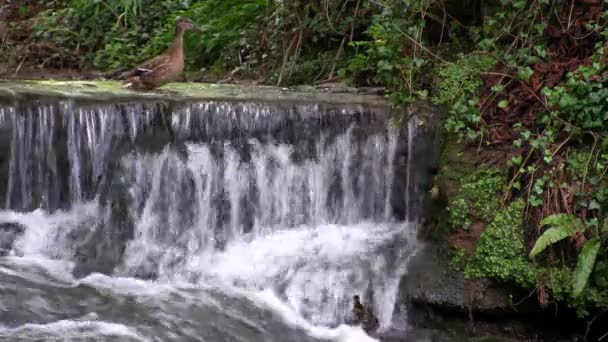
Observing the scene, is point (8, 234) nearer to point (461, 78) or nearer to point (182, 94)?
point (182, 94)

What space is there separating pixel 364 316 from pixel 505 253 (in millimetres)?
1224

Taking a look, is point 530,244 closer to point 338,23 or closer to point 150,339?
point 150,339

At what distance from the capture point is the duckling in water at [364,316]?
6.05m

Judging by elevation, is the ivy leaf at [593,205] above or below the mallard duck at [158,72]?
below

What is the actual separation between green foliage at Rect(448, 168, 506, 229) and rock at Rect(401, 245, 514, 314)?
36 centimetres

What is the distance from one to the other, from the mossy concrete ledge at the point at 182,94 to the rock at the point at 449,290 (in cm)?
170

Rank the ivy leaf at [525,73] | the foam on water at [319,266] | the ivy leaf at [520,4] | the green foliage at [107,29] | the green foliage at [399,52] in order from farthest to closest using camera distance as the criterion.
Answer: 1. the green foliage at [107,29]
2. the green foliage at [399,52]
3. the ivy leaf at [520,4]
4. the ivy leaf at [525,73]
5. the foam on water at [319,266]

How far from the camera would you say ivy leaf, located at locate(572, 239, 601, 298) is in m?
5.32

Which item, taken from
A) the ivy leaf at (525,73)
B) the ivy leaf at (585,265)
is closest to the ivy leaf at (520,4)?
the ivy leaf at (525,73)

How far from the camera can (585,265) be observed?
533 centimetres

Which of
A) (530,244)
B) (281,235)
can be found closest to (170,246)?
(281,235)

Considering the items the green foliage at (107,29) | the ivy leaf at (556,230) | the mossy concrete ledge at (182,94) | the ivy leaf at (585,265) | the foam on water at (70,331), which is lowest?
the foam on water at (70,331)

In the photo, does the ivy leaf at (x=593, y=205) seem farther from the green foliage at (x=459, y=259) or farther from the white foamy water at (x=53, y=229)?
the white foamy water at (x=53, y=229)

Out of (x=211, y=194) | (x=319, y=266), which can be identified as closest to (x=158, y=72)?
(x=211, y=194)
